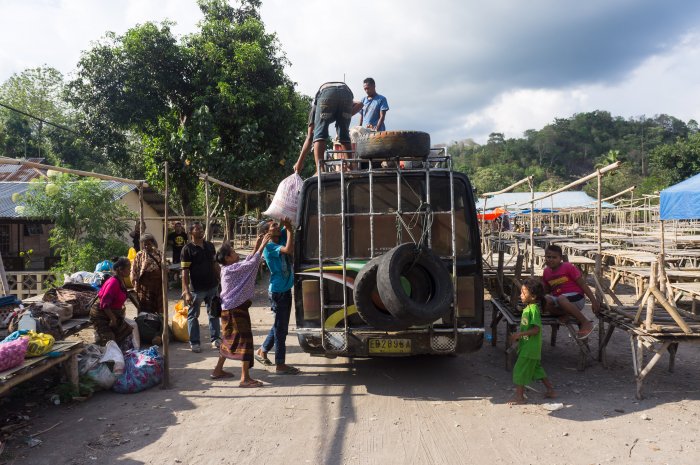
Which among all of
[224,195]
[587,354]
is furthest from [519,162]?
[587,354]

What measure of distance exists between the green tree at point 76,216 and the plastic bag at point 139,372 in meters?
6.63

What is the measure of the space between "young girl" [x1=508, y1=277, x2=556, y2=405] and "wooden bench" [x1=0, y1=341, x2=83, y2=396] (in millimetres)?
4336

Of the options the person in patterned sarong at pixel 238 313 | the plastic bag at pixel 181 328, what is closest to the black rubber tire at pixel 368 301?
the person in patterned sarong at pixel 238 313

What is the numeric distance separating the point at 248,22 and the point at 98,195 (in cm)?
622

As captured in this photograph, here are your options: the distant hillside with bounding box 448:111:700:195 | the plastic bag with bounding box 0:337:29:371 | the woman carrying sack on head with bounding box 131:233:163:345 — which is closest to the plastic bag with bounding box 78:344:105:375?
the plastic bag with bounding box 0:337:29:371

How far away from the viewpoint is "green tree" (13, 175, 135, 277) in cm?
1139

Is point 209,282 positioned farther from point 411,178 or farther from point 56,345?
point 411,178

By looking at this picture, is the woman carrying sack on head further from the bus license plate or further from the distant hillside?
the distant hillside

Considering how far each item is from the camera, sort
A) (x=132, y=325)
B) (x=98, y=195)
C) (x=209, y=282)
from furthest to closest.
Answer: (x=98, y=195), (x=209, y=282), (x=132, y=325)

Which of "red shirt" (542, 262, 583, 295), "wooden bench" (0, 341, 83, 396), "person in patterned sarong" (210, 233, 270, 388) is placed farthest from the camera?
"red shirt" (542, 262, 583, 295)

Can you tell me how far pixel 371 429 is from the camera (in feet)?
13.9

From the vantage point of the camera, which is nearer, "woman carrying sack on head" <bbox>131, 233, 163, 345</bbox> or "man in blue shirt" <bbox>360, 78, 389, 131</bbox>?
"woman carrying sack on head" <bbox>131, 233, 163, 345</bbox>

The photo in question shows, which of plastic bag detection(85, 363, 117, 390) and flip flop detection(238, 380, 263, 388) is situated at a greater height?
plastic bag detection(85, 363, 117, 390)

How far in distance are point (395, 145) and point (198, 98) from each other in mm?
9603
